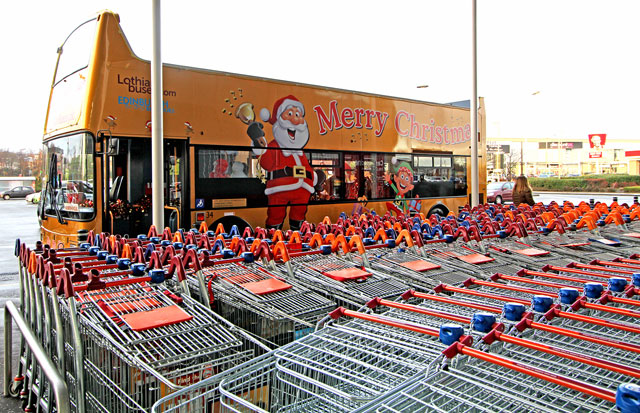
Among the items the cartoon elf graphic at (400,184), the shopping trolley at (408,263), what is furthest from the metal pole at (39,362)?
the cartoon elf graphic at (400,184)

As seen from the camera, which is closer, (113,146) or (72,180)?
(113,146)

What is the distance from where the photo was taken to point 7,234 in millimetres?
17922

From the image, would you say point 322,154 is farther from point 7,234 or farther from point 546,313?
point 7,234

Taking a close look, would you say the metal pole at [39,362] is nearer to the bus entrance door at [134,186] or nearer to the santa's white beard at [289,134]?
the bus entrance door at [134,186]

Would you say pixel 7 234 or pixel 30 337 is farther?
pixel 7 234

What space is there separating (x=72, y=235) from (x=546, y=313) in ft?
24.9

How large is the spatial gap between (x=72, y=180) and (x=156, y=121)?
1.95 meters

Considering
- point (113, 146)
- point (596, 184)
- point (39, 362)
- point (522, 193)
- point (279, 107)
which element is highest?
point (279, 107)

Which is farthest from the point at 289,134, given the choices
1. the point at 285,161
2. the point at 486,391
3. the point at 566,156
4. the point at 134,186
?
the point at 566,156

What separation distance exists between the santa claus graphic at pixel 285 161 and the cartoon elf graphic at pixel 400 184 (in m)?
2.35

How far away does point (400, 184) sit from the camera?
12.4 metres

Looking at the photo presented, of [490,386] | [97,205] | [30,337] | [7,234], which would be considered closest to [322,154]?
[97,205]

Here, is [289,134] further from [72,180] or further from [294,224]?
[72,180]

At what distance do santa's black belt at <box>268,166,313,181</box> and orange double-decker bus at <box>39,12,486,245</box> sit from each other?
2 cm
